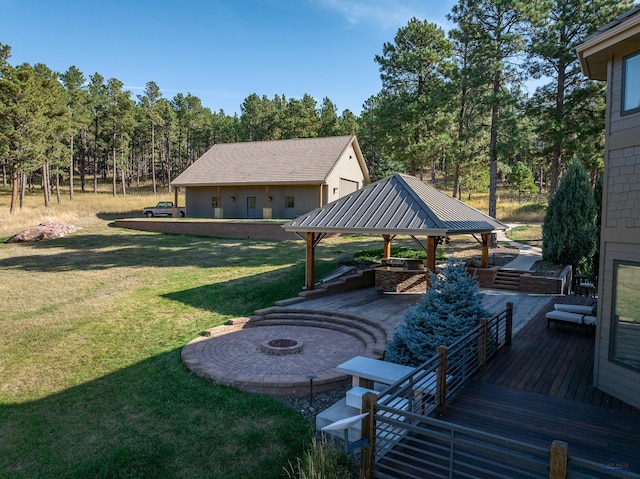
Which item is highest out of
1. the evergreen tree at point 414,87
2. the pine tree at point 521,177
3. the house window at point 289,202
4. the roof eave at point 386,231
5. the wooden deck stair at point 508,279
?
the evergreen tree at point 414,87

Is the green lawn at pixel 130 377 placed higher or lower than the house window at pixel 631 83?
lower

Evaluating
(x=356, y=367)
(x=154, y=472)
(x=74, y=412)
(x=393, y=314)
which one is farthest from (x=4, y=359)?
(x=393, y=314)

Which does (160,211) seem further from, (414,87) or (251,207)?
(414,87)

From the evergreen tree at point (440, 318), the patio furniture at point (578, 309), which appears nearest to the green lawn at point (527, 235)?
the patio furniture at point (578, 309)

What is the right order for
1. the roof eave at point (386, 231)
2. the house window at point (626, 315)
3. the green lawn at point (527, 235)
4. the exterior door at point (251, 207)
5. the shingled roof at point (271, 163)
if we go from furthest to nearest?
the exterior door at point (251, 207) < the shingled roof at point (271, 163) < the green lawn at point (527, 235) < the roof eave at point (386, 231) < the house window at point (626, 315)

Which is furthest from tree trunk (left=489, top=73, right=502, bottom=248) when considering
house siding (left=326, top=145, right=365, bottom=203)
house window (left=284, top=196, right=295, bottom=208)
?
house window (left=284, top=196, right=295, bottom=208)

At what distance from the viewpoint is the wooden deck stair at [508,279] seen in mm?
15002

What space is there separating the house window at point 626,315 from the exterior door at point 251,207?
27.5m

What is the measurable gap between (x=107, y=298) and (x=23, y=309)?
92.0 inches

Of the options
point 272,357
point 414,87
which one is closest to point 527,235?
point 414,87

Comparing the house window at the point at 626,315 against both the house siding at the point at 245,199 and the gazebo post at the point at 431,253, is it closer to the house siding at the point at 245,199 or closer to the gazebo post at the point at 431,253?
the gazebo post at the point at 431,253

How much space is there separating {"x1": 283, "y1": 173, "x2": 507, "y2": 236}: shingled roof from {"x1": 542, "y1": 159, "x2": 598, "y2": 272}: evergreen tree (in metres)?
3.71

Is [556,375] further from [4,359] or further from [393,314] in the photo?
[4,359]

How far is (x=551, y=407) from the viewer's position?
583 cm
